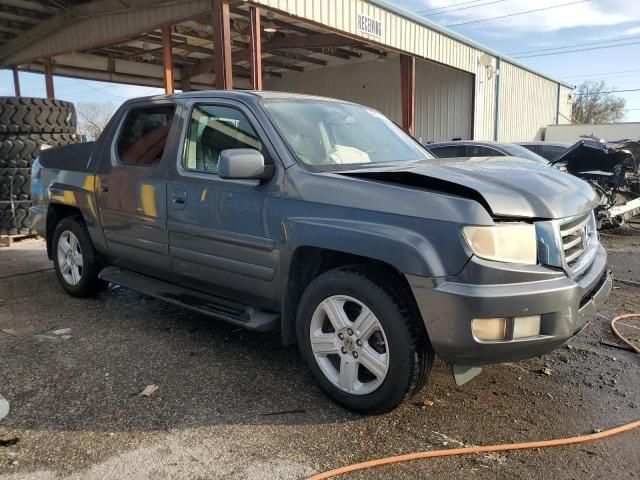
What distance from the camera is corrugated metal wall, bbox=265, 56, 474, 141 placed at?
1953 cm

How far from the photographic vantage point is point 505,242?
2.51 meters

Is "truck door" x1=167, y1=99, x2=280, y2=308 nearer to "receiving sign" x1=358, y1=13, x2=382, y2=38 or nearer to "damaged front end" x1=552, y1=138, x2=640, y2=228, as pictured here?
"damaged front end" x1=552, y1=138, x2=640, y2=228

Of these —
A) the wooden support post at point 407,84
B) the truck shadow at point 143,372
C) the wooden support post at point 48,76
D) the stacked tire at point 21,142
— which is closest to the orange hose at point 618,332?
the truck shadow at point 143,372

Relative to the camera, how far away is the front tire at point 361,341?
2699 millimetres

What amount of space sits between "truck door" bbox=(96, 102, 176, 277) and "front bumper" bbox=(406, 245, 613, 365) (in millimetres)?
2237

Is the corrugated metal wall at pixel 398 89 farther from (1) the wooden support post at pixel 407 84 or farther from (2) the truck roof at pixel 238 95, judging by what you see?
(2) the truck roof at pixel 238 95

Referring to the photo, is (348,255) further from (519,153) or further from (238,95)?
(519,153)

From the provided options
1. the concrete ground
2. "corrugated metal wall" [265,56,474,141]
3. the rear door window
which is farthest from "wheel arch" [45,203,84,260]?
"corrugated metal wall" [265,56,474,141]

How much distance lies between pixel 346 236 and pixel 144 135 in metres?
2.35

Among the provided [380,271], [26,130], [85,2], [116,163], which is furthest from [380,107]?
[380,271]

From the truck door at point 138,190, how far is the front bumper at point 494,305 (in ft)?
7.34

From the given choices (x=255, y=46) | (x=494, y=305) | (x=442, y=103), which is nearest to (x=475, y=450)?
(x=494, y=305)

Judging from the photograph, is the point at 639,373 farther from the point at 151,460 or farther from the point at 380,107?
the point at 380,107

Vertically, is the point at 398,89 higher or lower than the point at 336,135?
higher
